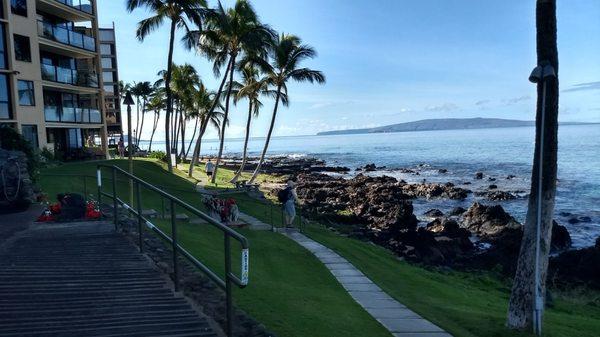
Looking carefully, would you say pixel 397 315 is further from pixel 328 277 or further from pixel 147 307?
pixel 147 307

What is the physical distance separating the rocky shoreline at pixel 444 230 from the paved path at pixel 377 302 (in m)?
7.07

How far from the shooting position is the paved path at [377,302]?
759 cm

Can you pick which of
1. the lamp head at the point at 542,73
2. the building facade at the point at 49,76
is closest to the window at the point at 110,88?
the building facade at the point at 49,76

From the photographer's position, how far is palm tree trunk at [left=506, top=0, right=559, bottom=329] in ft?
28.2

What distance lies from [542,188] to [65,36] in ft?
104

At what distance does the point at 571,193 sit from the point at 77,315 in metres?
45.4

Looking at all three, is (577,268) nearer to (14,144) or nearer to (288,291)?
(288,291)

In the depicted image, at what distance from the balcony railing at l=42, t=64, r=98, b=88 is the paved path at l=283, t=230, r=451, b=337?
2387 cm

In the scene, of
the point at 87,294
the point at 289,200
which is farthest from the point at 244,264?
the point at 289,200

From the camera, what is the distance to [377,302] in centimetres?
916

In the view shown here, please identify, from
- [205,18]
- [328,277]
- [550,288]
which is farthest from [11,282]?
[205,18]

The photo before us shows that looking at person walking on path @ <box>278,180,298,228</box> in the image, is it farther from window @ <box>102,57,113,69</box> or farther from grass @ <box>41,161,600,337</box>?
window @ <box>102,57,113,69</box>

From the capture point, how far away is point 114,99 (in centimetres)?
6362

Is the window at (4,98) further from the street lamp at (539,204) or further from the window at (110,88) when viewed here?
the window at (110,88)
